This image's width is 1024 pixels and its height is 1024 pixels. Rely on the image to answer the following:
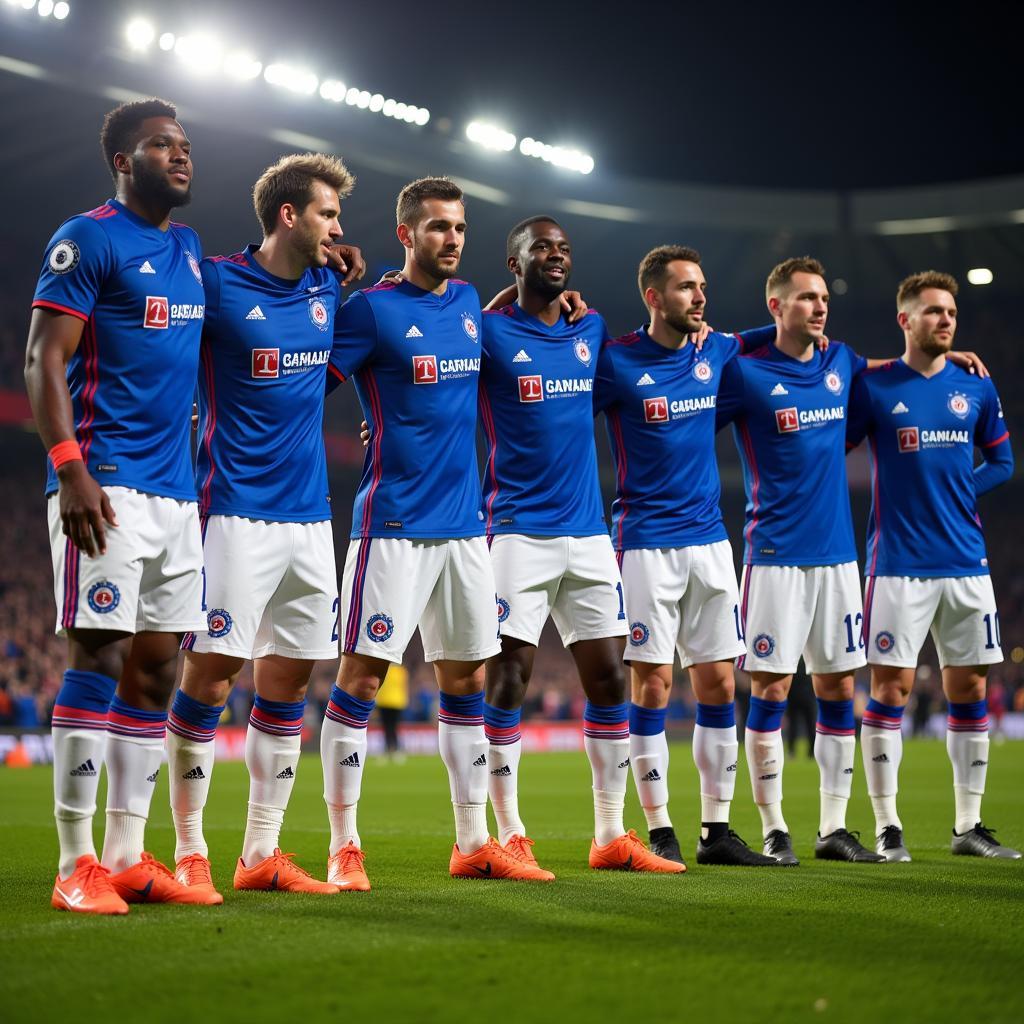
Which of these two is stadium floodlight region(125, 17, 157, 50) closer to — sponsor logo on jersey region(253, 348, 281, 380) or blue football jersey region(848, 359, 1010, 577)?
blue football jersey region(848, 359, 1010, 577)

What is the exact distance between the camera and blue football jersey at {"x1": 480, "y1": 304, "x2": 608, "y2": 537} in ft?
19.5

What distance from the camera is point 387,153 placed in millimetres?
25406

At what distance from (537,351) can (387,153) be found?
806 inches

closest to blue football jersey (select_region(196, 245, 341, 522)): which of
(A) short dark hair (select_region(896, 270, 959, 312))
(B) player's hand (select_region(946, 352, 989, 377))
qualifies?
(A) short dark hair (select_region(896, 270, 959, 312))

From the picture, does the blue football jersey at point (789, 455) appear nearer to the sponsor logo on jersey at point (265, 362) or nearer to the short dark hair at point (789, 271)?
the short dark hair at point (789, 271)

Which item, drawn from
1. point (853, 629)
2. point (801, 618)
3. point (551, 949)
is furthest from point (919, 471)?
point (551, 949)

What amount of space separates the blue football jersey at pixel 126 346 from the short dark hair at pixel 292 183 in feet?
2.09

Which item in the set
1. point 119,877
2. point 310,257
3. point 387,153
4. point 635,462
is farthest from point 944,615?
point 387,153

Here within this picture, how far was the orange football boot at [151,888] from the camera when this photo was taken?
4.59 metres

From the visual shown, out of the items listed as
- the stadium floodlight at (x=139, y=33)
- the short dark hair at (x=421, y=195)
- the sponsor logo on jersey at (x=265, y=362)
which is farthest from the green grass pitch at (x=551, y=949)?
the stadium floodlight at (x=139, y=33)

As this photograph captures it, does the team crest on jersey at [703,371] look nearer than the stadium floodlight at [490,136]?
Yes

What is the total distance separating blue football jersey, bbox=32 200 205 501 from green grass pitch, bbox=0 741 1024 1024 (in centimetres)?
149

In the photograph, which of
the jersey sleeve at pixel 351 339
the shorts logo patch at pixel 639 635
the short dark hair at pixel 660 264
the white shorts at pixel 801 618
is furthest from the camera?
the white shorts at pixel 801 618

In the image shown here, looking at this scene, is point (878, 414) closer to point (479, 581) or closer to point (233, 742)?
point (479, 581)
